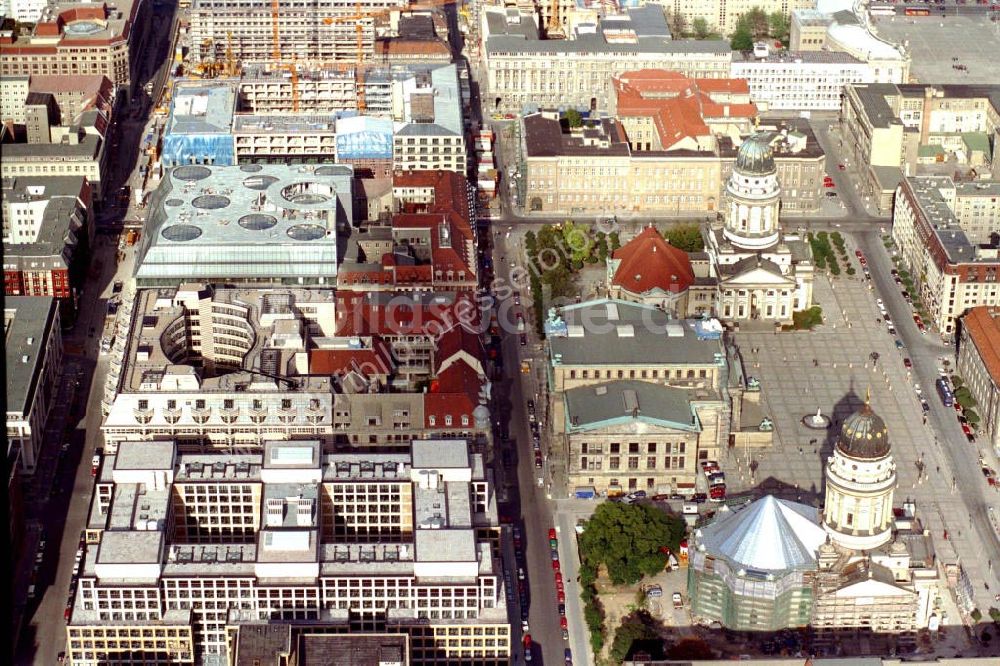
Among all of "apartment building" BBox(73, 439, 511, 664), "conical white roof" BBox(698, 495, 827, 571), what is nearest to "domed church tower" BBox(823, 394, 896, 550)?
"conical white roof" BBox(698, 495, 827, 571)

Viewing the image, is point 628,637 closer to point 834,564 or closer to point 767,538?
point 767,538

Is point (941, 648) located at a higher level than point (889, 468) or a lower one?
lower

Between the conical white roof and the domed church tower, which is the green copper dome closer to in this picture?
the domed church tower

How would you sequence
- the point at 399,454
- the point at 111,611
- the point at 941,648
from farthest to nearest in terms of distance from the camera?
the point at 399,454 < the point at 941,648 < the point at 111,611

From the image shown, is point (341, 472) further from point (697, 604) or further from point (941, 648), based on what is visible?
point (941, 648)

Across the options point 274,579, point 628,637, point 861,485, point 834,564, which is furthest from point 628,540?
point 274,579

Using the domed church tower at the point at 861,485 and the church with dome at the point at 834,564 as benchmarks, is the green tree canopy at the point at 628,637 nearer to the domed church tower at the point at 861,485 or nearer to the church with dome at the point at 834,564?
the church with dome at the point at 834,564

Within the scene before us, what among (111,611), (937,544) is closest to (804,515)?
(937,544)
